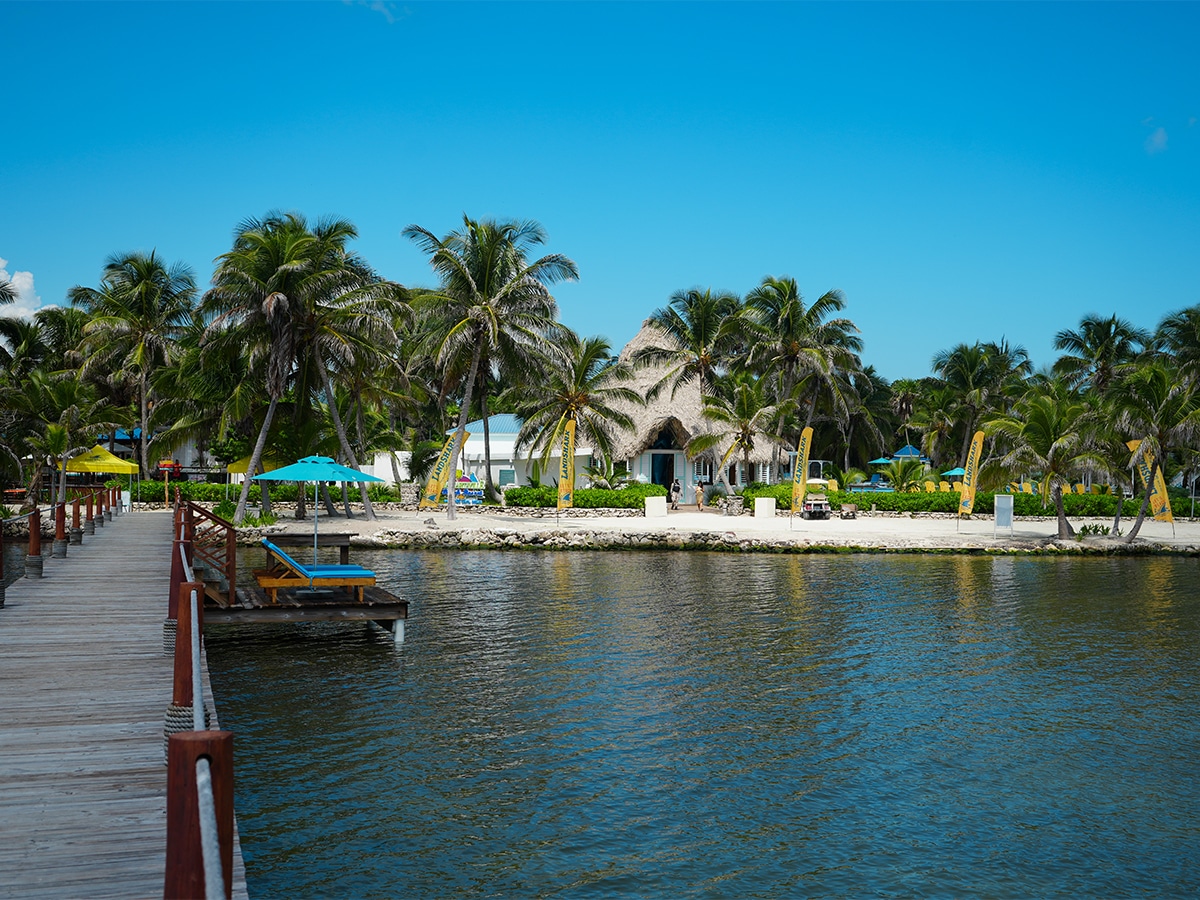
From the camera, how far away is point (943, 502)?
42.0m

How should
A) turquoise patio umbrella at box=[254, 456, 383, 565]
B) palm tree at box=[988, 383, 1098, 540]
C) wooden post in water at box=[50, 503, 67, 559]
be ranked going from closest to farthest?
wooden post in water at box=[50, 503, 67, 559] < turquoise patio umbrella at box=[254, 456, 383, 565] < palm tree at box=[988, 383, 1098, 540]

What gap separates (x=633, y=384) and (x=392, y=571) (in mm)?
29034

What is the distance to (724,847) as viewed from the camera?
8000 millimetres

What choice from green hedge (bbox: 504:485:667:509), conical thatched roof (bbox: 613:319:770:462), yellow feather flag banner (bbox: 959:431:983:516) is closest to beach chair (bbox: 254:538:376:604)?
yellow feather flag banner (bbox: 959:431:983:516)

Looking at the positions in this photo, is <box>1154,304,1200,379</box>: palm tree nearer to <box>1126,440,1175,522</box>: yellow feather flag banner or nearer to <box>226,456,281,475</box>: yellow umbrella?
<box>1126,440,1175,522</box>: yellow feather flag banner

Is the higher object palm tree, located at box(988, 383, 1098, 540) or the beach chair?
palm tree, located at box(988, 383, 1098, 540)

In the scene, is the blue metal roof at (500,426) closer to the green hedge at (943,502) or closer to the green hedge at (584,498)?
the green hedge at (584,498)

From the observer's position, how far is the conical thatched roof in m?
48.8

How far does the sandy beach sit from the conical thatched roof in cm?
1004

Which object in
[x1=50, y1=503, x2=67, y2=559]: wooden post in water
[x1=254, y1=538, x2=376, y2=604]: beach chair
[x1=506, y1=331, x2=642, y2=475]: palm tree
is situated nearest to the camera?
[x1=254, y1=538, x2=376, y2=604]: beach chair

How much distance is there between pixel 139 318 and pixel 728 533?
31.1 meters

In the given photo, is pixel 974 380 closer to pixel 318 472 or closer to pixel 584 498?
pixel 584 498

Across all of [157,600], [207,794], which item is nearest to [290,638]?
[157,600]

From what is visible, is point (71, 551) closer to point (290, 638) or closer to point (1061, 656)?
point (290, 638)
